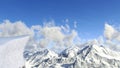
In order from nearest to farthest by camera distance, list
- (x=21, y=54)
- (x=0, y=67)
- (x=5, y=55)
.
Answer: (x=0, y=67)
(x=5, y=55)
(x=21, y=54)

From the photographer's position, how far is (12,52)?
6.09 meters

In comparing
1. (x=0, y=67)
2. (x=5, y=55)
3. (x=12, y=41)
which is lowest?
(x=0, y=67)

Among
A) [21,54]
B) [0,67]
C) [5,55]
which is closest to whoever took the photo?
[0,67]

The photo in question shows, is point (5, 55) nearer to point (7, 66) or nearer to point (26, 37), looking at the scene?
point (7, 66)

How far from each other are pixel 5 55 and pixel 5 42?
0.37 metres

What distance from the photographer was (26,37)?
6.72m

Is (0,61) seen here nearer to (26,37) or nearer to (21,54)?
(21,54)

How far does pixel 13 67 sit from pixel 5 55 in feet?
1.21

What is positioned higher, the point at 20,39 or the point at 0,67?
the point at 20,39

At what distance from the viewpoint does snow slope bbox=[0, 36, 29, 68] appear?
5.77 m

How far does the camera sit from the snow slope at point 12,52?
5766mm

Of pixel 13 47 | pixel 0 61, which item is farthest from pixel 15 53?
pixel 0 61

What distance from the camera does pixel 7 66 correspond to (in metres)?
5.69

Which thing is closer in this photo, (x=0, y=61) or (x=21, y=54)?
(x=0, y=61)
